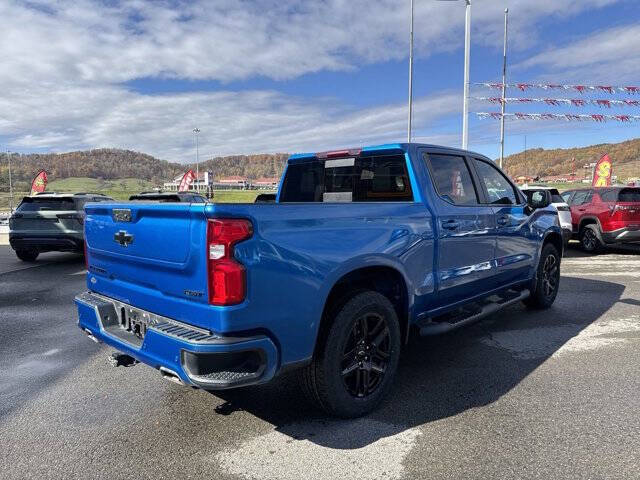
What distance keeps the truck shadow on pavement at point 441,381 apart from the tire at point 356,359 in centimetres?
15

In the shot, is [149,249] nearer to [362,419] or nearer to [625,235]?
[362,419]

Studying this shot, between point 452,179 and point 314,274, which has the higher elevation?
point 452,179

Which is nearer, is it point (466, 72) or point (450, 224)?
point (450, 224)

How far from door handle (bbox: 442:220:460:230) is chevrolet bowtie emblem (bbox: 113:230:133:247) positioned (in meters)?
2.41

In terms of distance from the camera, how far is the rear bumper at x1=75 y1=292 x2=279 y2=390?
8.21ft

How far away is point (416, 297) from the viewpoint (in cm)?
370

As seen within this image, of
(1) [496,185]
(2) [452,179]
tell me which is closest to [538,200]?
(1) [496,185]

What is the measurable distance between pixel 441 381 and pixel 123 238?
105 inches

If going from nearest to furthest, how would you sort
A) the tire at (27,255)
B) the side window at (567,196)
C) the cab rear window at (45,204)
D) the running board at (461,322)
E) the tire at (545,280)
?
the running board at (461,322) < the tire at (545,280) < the cab rear window at (45,204) < the tire at (27,255) < the side window at (567,196)

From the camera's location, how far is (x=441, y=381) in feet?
12.6

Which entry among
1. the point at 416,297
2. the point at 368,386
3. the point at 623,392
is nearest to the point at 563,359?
the point at 623,392

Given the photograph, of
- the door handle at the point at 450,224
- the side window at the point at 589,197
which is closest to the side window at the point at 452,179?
the door handle at the point at 450,224

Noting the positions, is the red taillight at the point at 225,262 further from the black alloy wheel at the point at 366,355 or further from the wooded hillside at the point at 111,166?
the wooded hillside at the point at 111,166

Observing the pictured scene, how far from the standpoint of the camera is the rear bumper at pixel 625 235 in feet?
35.4
